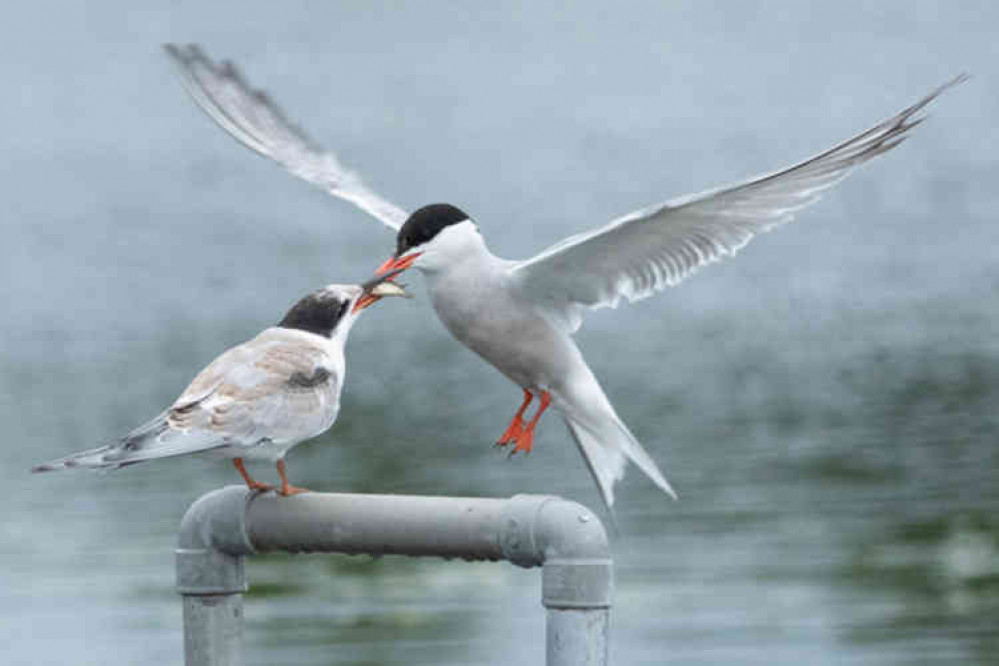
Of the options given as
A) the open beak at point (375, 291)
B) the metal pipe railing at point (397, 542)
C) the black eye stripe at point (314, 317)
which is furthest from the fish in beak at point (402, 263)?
the metal pipe railing at point (397, 542)

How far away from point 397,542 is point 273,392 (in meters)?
0.56

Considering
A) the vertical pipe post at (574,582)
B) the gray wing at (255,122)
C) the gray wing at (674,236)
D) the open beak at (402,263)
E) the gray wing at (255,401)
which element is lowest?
the vertical pipe post at (574,582)

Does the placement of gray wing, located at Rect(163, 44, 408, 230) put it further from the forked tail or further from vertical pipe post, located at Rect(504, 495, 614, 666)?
vertical pipe post, located at Rect(504, 495, 614, 666)

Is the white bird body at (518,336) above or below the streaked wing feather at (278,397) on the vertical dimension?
above

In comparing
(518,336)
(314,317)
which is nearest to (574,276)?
(518,336)

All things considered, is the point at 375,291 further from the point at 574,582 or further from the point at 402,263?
the point at 574,582

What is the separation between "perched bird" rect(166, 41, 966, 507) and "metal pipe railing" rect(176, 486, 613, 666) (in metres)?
0.98

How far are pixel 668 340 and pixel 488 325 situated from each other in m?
10.6

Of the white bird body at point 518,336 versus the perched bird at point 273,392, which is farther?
the white bird body at point 518,336

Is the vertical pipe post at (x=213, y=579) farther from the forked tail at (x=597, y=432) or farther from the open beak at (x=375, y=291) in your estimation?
the forked tail at (x=597, y=432)

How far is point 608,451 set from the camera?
464cm

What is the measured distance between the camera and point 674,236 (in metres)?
4.52

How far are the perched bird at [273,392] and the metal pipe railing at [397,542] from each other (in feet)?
0.31

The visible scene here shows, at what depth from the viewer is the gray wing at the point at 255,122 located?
18.2 ft
